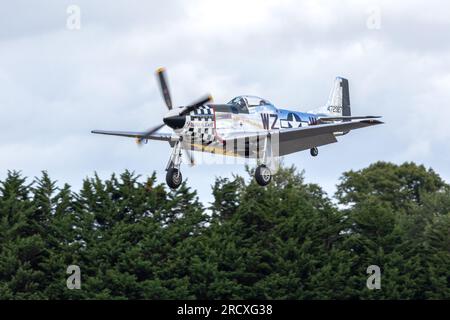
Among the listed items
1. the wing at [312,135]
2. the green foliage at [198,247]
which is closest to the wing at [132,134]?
the wing at [312,135]

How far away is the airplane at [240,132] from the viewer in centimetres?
4547

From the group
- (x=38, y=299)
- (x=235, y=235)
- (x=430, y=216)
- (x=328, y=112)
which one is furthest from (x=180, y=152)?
(x=430, y=216)

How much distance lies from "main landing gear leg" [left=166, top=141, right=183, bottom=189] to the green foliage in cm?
4155

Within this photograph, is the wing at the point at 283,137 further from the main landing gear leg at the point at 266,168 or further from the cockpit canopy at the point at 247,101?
the cockpit canopy at the point at 247,101

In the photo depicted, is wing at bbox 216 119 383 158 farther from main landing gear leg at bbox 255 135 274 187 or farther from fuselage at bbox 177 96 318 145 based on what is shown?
fuselage at bbox 177 96 318 145

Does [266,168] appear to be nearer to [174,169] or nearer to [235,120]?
[235,120]

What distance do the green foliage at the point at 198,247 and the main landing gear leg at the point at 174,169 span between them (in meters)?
41.6

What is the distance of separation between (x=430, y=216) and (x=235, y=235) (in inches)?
1362

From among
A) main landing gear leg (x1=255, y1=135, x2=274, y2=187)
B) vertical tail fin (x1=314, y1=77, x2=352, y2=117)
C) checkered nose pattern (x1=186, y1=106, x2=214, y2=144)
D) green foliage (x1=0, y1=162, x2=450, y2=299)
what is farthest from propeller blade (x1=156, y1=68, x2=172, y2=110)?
green foliage (x1=0, y1=162, x2=450, y2=299)

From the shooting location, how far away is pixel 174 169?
44.9 meters

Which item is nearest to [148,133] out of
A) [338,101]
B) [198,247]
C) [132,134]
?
[132,134]

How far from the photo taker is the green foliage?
88.3 m

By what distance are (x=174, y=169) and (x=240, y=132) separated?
3.62m

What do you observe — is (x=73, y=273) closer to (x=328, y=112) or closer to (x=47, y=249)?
(x=47, y=249)
